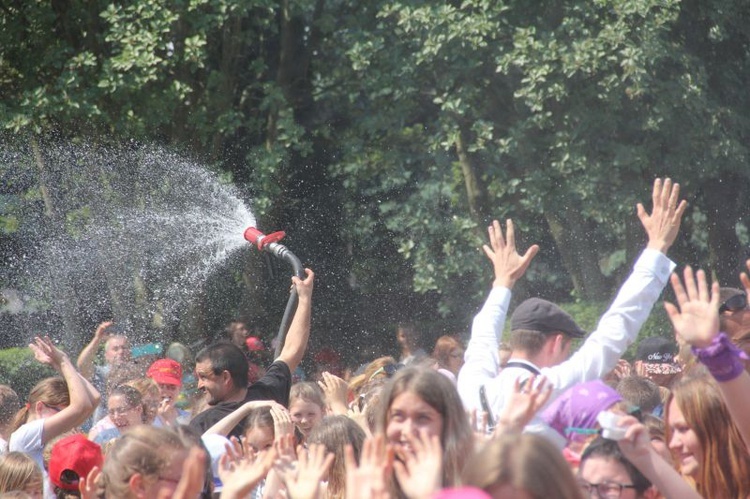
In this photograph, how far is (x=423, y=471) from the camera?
304cm

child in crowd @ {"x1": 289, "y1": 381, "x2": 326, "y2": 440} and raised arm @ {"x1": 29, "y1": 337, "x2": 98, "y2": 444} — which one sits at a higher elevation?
raised arm @ {"x1": 29, "y1": 337, "x2": 98, "y2": 444}

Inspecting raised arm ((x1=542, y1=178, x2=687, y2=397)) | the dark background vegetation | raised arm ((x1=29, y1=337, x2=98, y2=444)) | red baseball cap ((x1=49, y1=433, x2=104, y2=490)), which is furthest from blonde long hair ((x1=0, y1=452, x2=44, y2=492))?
the dark background vegetation

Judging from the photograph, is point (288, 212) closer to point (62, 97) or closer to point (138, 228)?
point (138, 228)

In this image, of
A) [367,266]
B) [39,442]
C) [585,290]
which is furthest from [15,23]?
[39,442]

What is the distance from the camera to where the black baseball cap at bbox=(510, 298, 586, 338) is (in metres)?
4.73

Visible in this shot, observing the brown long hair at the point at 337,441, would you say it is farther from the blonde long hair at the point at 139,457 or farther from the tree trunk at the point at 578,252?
the tree trunk at the point at 578,252

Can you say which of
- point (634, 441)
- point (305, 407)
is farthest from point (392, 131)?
point (634, 441)

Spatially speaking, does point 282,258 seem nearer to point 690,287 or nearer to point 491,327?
point 491,327

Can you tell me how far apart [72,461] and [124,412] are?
73.0 inches

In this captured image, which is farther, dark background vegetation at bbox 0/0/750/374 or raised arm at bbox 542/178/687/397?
dark background vegetation at bbox 0/0/750/374

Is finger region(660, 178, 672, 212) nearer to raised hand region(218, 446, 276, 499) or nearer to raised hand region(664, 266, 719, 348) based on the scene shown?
raised hand region(664, 266, 719, 348)

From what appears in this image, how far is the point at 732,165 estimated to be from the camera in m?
14.2

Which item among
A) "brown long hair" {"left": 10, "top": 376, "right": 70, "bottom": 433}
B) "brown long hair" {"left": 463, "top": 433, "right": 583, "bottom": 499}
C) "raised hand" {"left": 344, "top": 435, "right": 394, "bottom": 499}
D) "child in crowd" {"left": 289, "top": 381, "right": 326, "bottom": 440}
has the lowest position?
"child in crowd" {"left": 289, "top": 381, "right": 326, "bottom": 440}

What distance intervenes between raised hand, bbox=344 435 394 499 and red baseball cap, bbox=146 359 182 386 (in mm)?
4782
